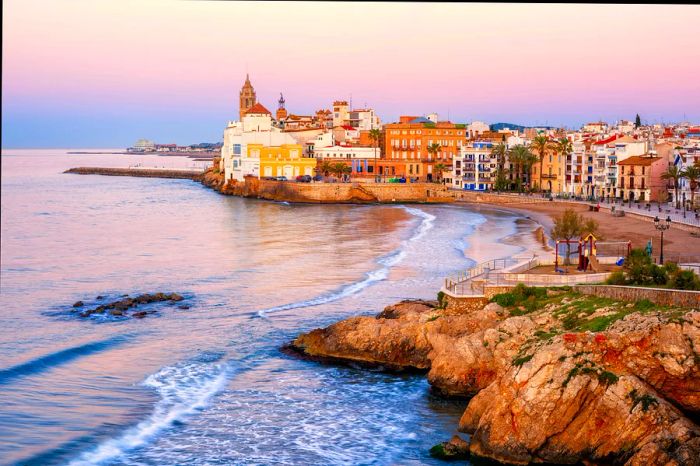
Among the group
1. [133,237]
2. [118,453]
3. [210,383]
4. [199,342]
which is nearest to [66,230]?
[133,237]

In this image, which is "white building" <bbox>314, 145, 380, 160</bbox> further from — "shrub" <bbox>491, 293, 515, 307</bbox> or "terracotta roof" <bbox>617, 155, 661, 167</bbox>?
"shrub" <bbox>491, 293, 515, 307</bbox>

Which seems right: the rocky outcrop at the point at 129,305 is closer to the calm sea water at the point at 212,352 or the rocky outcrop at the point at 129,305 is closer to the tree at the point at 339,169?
the calm sea water at the point at 212,352

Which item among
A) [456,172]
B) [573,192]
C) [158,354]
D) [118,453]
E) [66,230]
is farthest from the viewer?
[456,172]

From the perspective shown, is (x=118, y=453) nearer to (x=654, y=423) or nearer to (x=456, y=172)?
(x=654, y=423)

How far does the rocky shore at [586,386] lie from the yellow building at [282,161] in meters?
74.5

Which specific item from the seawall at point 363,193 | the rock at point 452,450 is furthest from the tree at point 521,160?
the rock at point 452,450

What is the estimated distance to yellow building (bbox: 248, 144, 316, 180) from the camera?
300ft

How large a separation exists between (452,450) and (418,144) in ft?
272

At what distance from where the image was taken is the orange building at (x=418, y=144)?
95000 millimetres

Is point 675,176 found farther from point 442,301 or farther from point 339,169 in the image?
point 339,169

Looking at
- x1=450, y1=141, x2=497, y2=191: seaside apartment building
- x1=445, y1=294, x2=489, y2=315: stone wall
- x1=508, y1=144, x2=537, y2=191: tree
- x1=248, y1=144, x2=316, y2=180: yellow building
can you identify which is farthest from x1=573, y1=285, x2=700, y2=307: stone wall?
x1=248, y1=144, x2=316, y2=180: yellow building

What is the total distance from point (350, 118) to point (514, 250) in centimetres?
7918

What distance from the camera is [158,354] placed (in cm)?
2253

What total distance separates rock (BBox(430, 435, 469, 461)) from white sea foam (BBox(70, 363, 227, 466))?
5.45m
